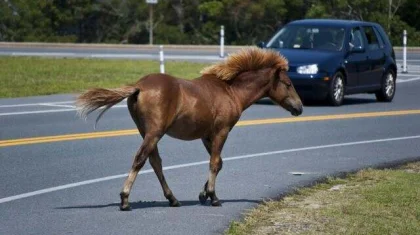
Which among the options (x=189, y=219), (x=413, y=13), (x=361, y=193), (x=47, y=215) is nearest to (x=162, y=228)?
(x=189, y=219)

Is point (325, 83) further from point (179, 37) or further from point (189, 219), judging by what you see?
point (179, 37)

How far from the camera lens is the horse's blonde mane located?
36.0 feet

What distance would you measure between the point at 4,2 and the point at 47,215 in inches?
1673

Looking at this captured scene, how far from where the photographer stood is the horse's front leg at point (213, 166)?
10453 mm

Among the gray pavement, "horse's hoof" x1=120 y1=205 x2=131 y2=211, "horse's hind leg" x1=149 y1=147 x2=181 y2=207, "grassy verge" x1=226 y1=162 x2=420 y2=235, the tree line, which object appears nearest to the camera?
"grassy verge" x1=226 y1=162 x2=420 y2=235

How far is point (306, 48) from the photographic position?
2286 cm

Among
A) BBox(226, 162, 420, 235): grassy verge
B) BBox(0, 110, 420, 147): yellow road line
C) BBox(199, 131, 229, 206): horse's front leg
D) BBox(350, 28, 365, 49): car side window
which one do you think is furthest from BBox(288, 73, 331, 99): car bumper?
BBox(199, 131, 229, 206): horse's front leg

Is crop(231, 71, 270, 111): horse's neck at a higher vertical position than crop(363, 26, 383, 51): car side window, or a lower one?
higher

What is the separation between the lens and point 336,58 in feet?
73.7

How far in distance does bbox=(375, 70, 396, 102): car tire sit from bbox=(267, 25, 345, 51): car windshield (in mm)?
1533

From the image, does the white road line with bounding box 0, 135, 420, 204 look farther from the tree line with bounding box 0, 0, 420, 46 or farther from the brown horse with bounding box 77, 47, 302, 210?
the tree line with bounding box 0, 0, 420, 46

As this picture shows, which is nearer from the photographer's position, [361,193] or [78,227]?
[78,227]

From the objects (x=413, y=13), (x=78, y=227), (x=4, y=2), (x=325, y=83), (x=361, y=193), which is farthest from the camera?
(x=4, y=2)

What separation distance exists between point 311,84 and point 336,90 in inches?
25.8
